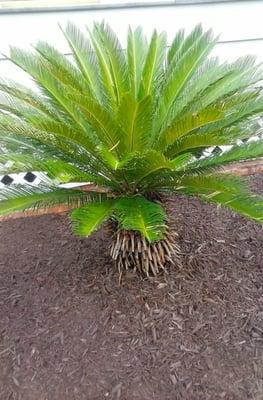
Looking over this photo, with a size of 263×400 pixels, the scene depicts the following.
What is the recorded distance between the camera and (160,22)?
153 inches

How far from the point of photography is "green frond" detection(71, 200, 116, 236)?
1.98m

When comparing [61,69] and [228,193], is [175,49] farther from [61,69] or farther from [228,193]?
[228,193]

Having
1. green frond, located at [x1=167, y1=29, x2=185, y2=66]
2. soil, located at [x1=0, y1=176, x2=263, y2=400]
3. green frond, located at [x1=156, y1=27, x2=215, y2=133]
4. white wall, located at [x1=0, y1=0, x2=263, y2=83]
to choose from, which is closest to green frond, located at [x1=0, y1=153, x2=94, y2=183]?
green frond, located at [x1=156, y1=27, x2=215, y2=133]

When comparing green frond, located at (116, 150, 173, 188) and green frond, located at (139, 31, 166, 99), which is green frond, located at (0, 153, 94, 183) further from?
green frond, located at (139, 31, 166, 99)

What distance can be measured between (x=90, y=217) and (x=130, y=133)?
0.51 meters

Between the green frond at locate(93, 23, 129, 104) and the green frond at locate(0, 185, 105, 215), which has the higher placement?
the green frond at locate(93, 23, 129, 104)

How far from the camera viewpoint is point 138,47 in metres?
2.79

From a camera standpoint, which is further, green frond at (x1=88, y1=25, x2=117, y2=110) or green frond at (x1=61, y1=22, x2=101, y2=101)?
green frond at (x1=61, y1=22, x2=101, y2=101)

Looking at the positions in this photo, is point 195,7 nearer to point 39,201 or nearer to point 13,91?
point 13,91

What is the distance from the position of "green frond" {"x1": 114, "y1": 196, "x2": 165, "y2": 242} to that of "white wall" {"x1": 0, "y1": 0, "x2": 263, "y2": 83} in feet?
7.23

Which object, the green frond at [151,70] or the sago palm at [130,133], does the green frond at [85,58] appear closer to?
the sago palm at [130,133]

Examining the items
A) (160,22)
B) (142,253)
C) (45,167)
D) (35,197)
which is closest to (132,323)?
(142,253)

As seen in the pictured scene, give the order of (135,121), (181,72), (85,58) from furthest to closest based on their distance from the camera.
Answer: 1. (85,58)
2. (181,72)
3. (135,121)

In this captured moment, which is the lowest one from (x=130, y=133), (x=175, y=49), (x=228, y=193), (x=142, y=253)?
(x=142, y=253)
